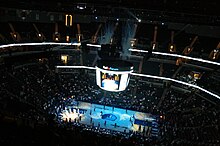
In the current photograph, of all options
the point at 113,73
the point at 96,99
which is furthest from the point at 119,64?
the point at 96,99

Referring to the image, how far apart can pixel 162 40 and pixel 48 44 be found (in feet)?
50.6

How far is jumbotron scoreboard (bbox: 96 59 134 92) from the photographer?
895 inches

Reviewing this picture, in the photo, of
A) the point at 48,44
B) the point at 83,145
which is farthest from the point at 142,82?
the point at 83,145

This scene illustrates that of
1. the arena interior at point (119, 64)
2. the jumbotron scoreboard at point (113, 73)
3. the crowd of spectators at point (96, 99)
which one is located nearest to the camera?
the arena interior at point (119, 64)

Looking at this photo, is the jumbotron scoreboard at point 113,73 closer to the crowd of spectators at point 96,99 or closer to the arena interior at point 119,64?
the arena interior at point 119,64

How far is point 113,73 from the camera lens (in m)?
23.4

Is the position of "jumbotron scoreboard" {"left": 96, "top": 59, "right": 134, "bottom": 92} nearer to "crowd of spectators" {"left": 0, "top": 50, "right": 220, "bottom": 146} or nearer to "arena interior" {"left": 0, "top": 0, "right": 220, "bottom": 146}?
"arena interior" {"left": 0, "top": 0, "right": 220, "bottom": 146}

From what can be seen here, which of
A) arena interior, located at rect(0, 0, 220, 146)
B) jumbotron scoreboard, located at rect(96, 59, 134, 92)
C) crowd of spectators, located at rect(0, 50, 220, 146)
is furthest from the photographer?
jumbotron scoreboard, located at rect(96, 59, 134, 92)

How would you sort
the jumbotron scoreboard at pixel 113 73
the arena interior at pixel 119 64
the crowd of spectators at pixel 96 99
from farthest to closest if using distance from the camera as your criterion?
1. the jumbotron scoreboard at pixel 113 73
2. the crowd of spectators at pixel 96 99
3. the arena interior at pixel 119 64

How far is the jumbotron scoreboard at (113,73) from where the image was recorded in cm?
2273

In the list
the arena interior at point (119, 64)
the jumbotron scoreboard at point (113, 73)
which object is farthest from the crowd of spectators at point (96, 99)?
the jumbotron scoreboard at point (113, 73)

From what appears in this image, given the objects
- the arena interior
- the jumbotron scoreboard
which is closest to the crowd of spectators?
the arena interior

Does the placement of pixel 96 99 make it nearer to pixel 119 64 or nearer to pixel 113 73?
pixel 113 73

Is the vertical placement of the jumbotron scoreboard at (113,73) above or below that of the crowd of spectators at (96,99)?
above
